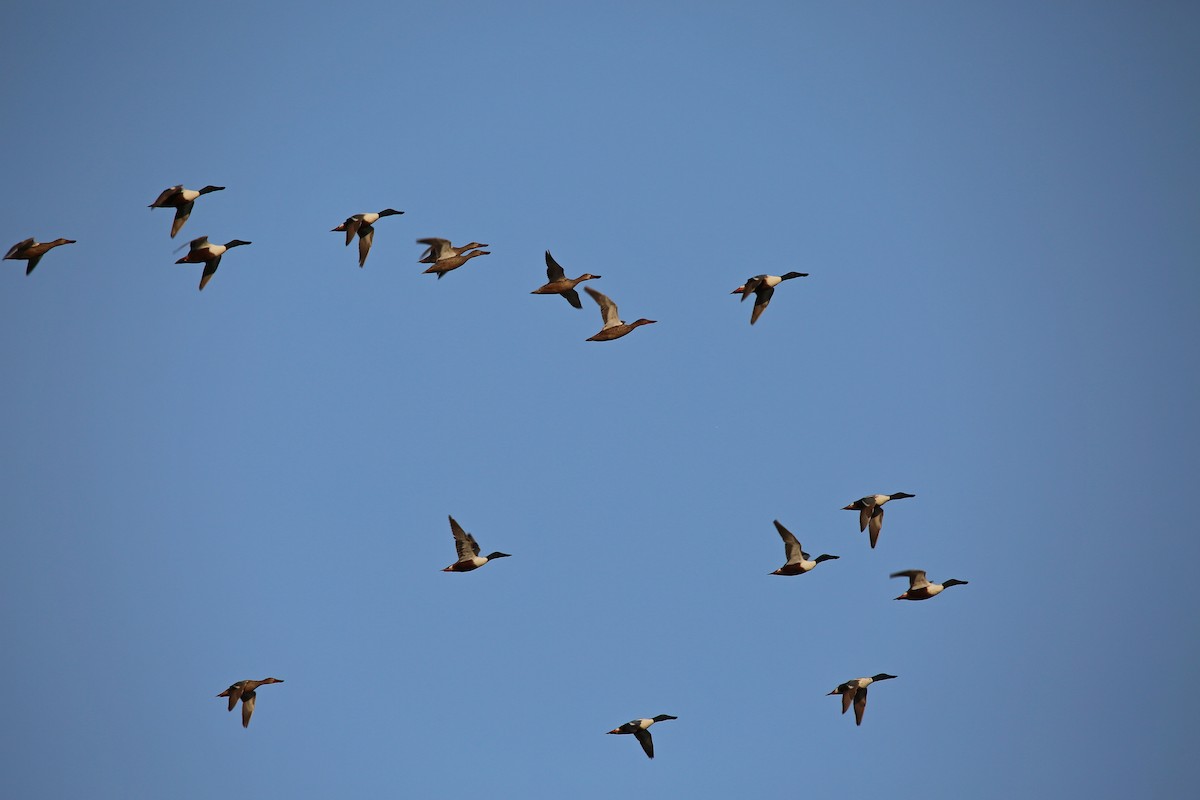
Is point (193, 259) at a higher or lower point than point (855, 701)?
higher

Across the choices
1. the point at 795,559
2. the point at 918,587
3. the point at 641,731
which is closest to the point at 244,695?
the point at 641,731

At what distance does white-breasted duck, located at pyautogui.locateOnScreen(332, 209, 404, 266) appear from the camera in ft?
105

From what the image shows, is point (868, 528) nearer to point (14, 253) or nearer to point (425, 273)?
point (425, 273)

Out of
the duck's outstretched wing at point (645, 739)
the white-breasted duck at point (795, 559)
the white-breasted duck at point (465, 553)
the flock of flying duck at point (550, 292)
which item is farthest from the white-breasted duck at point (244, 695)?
the white-breasted duck at point (795, 559)

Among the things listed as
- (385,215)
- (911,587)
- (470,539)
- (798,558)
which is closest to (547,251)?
(385,215)

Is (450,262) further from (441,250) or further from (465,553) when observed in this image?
(465,553)

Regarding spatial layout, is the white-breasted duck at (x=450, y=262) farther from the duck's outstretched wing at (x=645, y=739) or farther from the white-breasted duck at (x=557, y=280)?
the duck's outstretched wing at (x=645, y=739)

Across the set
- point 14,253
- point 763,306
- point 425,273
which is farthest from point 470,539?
point 14,253

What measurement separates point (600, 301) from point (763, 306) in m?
3.72

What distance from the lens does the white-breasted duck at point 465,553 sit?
1244 inches

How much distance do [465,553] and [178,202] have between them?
9944 millimetres

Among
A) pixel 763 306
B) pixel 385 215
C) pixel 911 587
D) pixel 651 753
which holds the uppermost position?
pixel 385 215

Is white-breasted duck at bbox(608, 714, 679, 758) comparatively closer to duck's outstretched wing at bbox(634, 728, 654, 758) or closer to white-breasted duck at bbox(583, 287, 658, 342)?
duck's outstretched wing at bbox(634, 728, 654, 758)

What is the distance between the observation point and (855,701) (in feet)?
106
